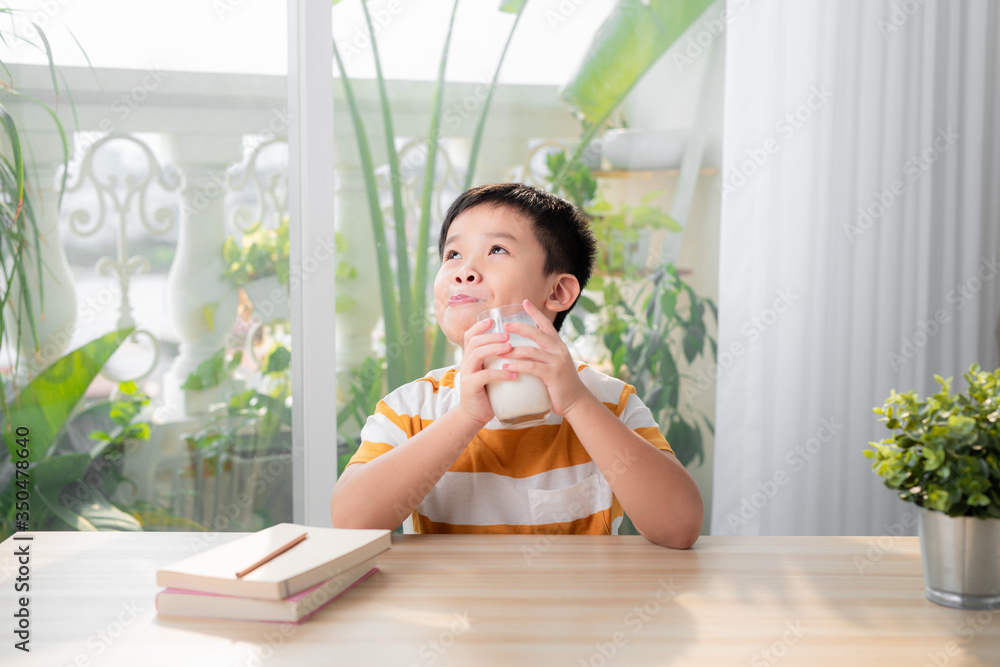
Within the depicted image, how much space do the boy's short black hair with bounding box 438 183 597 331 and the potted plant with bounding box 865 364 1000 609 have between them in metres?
0.58

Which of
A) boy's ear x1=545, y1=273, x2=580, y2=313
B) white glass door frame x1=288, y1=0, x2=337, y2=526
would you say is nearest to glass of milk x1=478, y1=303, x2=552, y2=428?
boy's ear x1=545, y1=273, x2=580, y2=313

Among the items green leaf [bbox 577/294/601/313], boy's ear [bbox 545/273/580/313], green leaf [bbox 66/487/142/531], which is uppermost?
green leaf [bbox 577/294/601/313]

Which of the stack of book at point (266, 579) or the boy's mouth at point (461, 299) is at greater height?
the boy's mouth at point (461, 299)

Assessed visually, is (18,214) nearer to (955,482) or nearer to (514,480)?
(514,480)

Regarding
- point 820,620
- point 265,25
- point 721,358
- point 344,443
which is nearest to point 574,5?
point 265,25

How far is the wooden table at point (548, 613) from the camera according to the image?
59 cm

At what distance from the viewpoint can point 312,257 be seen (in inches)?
80.7

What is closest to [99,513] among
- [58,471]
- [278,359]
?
[58,471]

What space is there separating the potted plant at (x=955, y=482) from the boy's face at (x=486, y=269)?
1.76ft

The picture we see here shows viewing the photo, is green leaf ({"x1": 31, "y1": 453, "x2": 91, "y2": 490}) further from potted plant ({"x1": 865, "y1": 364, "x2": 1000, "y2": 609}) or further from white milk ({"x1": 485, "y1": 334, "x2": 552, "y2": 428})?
potted plant ({"x1": 865, "y1": 364, "x2": 1000, "y2": 609})

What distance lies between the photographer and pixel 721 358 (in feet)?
6.91

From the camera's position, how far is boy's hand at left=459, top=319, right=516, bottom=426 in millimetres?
823

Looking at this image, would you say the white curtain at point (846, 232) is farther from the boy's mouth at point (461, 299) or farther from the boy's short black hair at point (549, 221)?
the boy's mouth at point (461, 299)

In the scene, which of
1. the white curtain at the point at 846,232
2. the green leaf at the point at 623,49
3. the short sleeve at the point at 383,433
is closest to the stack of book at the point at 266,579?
the short sleeve at the point at 383,433
